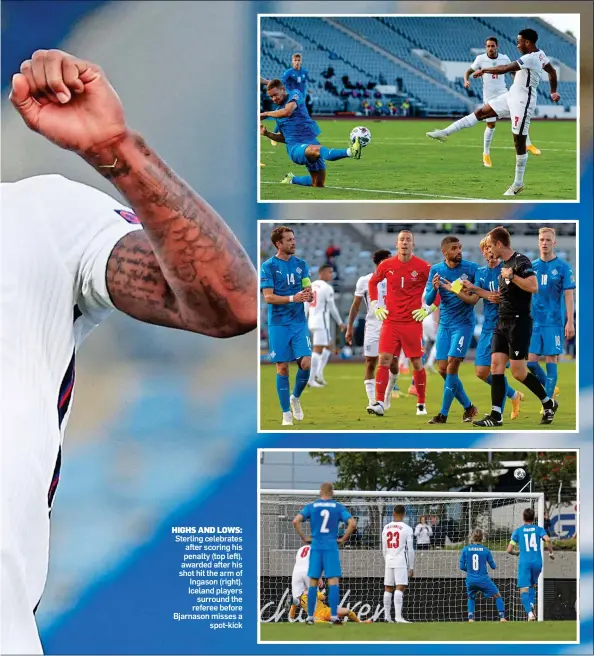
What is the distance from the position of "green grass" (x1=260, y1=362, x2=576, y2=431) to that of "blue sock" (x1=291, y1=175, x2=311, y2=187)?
804 mm

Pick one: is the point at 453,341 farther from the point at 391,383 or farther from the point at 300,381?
the point at 300,381

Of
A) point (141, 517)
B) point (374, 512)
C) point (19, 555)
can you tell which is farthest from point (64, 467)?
point (19, 555)

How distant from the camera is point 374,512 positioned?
4648mm

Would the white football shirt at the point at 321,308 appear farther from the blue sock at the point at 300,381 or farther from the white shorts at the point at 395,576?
the white shorts at the point at 395,576

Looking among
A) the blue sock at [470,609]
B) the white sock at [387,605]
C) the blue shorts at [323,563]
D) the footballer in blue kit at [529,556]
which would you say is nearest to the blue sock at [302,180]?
the blue shorts at [323,563]

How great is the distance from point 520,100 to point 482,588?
212cm

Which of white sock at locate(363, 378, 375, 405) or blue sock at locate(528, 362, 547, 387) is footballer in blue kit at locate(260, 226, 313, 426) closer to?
white sock at locate(363, 378, 375, 405)

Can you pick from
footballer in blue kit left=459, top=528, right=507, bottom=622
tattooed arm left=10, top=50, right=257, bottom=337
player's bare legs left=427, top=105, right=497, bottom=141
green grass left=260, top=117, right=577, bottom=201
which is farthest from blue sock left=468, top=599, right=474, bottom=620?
tattooed arm left=10, top=50, right=257, bottom=337

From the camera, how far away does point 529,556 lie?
4605 millimetres

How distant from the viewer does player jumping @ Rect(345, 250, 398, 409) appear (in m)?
4.65

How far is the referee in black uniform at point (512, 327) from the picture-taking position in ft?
15.0

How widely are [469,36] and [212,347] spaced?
68.2 inches

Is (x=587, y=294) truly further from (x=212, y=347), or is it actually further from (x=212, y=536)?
(x=212, y=536)

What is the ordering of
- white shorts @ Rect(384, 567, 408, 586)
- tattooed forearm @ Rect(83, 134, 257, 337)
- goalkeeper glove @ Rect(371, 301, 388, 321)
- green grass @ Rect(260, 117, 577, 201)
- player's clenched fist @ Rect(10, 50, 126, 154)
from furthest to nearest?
goalkeeper glove @ Rect(371, 301, 388, 321) < white shorts @ Rect(384, 567, 408, 586) < green grass @ Rect(260, 117, 577, 201) < tattooed forearm @ Rect(83, 134, 257, 337) < player's clenched fist @ Rect(10, 50, 126, 154)
